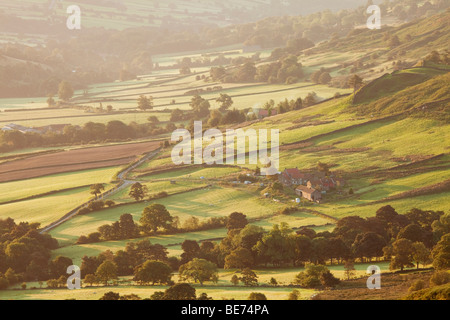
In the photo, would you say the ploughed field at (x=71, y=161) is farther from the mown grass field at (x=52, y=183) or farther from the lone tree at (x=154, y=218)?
the lone tree at (x=154, y=218)

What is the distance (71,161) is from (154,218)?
40.3 metres

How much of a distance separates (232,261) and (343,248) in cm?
1036

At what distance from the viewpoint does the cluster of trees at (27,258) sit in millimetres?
54906

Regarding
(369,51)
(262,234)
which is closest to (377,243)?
(262,234)

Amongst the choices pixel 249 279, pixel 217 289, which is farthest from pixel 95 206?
pixel 249 279

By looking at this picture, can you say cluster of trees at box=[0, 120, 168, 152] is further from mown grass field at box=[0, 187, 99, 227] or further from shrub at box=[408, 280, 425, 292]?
shrub at box=[408, 280, 425, 292]

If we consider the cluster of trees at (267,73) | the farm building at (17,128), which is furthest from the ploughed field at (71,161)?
the cluster of trees at (267,73)

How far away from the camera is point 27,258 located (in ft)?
191

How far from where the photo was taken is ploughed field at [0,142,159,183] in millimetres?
95037

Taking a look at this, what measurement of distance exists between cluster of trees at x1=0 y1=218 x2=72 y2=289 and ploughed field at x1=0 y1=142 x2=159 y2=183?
100 feet

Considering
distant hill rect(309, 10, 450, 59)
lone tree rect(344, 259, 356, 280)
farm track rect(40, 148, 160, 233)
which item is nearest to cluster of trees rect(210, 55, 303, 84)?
distant hill rect(309, 10, 450, 59)

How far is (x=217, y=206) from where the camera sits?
72188 mm

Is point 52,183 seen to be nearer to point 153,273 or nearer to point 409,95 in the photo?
point 153,273
